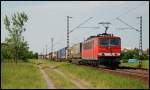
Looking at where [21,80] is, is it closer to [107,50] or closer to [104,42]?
[107,50]

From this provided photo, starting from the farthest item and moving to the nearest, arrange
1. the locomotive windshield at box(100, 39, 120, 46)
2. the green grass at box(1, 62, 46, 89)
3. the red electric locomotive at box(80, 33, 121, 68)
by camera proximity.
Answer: the locomotive windshield at box(100, 39, 120, 46)
the red electric locomotive at box(80, 33, 121, 68)
the green grass at box(1, 62, 46, 89)

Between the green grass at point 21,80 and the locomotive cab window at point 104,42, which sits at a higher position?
the locomotive cab window at point 104,42

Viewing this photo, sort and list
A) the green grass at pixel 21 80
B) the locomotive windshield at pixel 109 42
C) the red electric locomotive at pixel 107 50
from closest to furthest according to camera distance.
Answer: the green grass at pixel 21 80 → the red electric locomotive at pixel 107 50 → the locomotive windshield at pixel 109 42

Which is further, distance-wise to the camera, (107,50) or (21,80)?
(107,50)

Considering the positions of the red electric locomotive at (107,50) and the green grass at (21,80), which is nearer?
the green grass at (21,80)

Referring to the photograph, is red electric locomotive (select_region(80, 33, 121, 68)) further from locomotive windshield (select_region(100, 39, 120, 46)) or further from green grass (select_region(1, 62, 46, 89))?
green grass (select_region(1, 62, 46, 89))

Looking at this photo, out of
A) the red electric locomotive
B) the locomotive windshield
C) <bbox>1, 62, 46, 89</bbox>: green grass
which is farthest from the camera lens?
the locomotive windshield

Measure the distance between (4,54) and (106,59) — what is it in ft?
141

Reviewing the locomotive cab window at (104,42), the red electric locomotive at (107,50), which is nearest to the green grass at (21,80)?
the red electric locomotive at (107,50)

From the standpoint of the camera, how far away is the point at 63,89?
18.5 m

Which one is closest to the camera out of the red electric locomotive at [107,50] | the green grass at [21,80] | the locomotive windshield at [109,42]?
the green grass at [21,80]

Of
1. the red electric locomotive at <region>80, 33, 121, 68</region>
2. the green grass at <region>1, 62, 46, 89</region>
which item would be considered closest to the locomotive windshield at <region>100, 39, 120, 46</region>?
the red electric locomotive at <region>80, 33, 121, 68</region>

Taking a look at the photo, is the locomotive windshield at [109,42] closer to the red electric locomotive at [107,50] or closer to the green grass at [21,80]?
the red electric locomotive at [107,50]

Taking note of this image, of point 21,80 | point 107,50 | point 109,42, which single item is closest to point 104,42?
point 109,42
